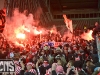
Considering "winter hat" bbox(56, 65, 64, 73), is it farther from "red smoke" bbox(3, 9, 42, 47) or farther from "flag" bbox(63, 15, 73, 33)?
"flag" bbox(63, 15, 73, 33)

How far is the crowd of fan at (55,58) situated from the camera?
5.96 meters

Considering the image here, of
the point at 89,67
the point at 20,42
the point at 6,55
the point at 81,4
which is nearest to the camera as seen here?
the point at 89,67

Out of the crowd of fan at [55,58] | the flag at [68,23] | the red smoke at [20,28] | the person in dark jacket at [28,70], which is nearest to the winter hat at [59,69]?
the crowd of fan at [55,58]

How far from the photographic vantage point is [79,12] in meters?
8.91

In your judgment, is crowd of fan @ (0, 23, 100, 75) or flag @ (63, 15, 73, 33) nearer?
crowd of fan @ (0, 23, 100, 75)

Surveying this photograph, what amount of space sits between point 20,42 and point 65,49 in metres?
1.66

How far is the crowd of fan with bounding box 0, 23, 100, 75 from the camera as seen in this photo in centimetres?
596

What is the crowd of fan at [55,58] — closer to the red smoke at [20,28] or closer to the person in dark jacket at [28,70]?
the person in dark jacket at [28,70]

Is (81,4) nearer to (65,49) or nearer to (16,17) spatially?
(16,17)

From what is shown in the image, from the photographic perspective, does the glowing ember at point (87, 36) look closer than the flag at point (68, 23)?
Yes

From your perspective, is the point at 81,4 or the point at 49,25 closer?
the point at 49,25

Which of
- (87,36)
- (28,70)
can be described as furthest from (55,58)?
(87,36)

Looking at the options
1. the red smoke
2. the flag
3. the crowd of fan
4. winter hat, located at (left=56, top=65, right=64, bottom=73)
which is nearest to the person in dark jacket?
the crowd of fan

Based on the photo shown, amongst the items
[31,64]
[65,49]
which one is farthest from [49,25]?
[31,64]
